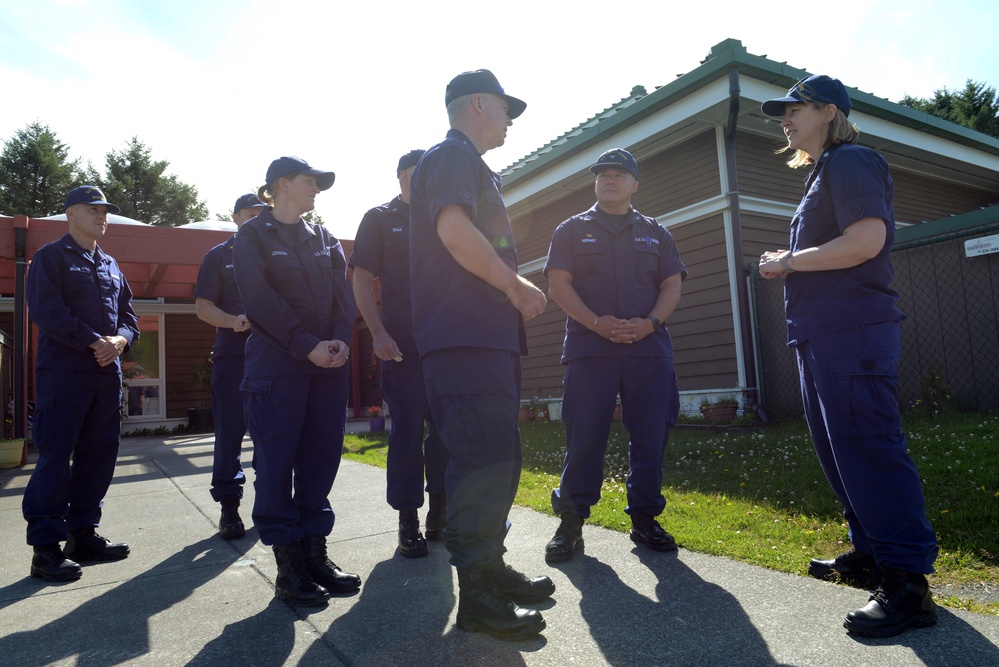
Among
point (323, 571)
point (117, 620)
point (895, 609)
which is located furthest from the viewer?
point (323, 571)

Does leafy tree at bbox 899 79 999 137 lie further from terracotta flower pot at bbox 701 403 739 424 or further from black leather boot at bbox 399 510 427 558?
black leather boot at bbox 399 510 427 558

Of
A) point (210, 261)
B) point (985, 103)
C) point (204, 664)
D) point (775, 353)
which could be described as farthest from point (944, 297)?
point (985, 103)

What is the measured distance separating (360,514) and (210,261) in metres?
1.76

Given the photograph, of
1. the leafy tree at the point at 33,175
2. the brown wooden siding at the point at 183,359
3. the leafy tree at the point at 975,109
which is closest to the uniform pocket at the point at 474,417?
the brown wooden siding at the point at 183,359

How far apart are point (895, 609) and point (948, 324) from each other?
6.00 m

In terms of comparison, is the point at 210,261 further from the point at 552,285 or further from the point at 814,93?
the point at 814,93

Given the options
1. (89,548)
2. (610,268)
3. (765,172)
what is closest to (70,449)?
(89,548)

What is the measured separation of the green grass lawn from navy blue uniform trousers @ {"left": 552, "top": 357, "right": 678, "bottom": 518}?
0.34 m

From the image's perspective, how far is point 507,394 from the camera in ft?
7.15

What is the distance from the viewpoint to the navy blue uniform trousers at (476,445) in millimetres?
2088

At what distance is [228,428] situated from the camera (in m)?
3.74

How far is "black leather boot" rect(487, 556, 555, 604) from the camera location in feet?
7.22

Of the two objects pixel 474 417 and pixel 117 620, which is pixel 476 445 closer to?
pixel 474 417

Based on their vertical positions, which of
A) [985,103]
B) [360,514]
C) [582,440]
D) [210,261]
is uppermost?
[985,103]
